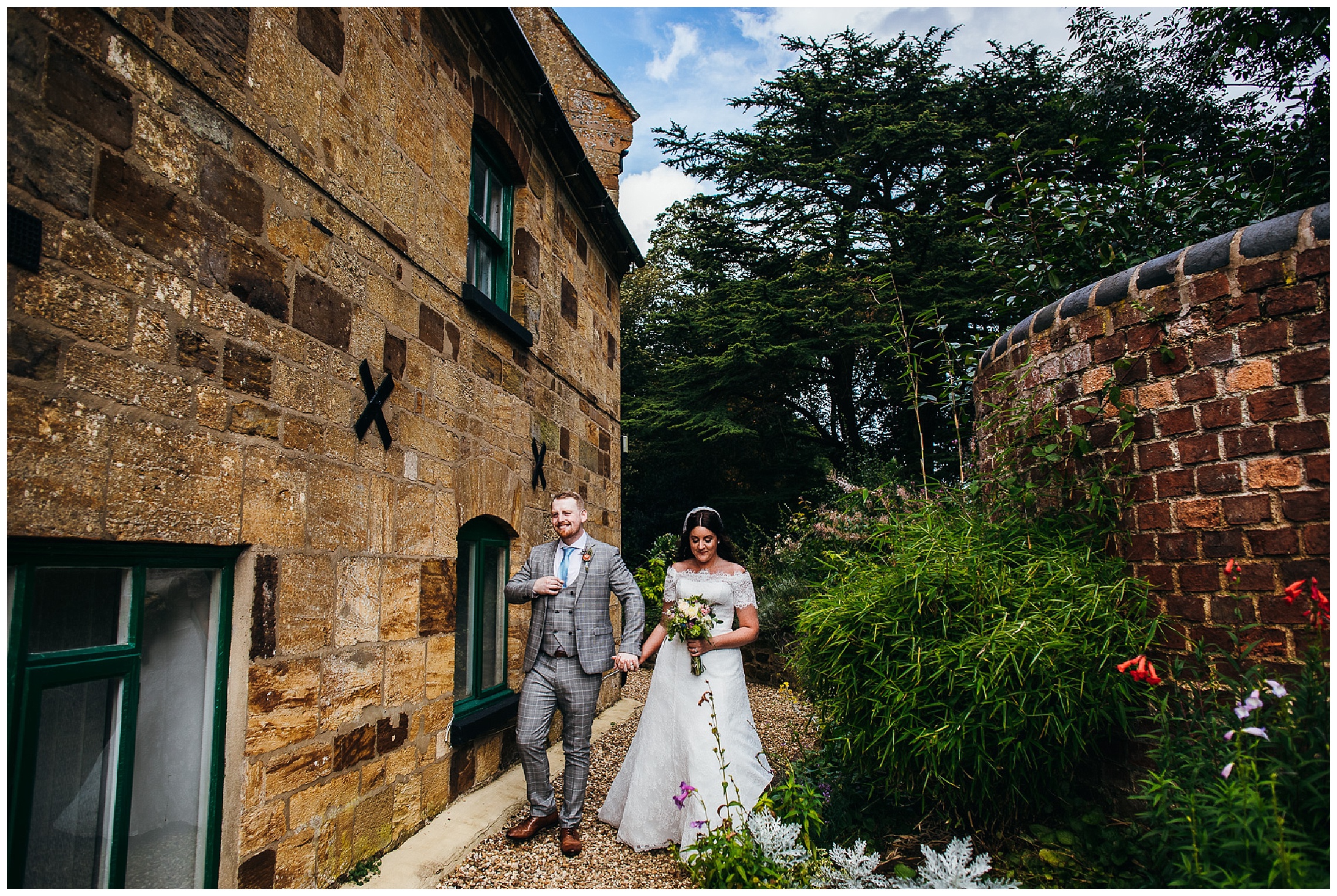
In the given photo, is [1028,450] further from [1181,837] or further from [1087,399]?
[1181,837]

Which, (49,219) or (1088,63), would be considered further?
(1088,63)

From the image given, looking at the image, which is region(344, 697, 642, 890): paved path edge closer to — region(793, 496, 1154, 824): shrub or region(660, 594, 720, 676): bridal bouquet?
region(660, 594, 720, 676): bridal bouquet

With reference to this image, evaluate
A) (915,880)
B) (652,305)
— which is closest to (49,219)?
(915,880)

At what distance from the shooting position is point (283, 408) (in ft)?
9.37

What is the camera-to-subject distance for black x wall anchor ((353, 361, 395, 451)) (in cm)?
334

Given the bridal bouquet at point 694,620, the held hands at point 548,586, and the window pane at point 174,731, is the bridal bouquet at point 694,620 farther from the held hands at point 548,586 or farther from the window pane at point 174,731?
the window pane at point 174,731

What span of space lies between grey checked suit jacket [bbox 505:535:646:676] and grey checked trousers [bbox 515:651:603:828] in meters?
0.08

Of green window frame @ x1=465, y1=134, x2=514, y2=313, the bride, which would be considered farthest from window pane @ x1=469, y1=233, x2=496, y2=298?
the bride

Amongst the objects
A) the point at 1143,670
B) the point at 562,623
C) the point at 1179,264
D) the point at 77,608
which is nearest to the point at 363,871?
the point at 562,623

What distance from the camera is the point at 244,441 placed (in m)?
2.65

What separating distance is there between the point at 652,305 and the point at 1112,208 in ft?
47.1

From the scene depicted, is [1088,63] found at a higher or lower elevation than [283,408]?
higher

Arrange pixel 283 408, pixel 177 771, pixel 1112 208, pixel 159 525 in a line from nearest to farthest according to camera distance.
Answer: pixel 159 525
pixel 177 771
pixel 283 408
pixel 1112 208

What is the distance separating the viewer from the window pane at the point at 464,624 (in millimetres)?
4449
